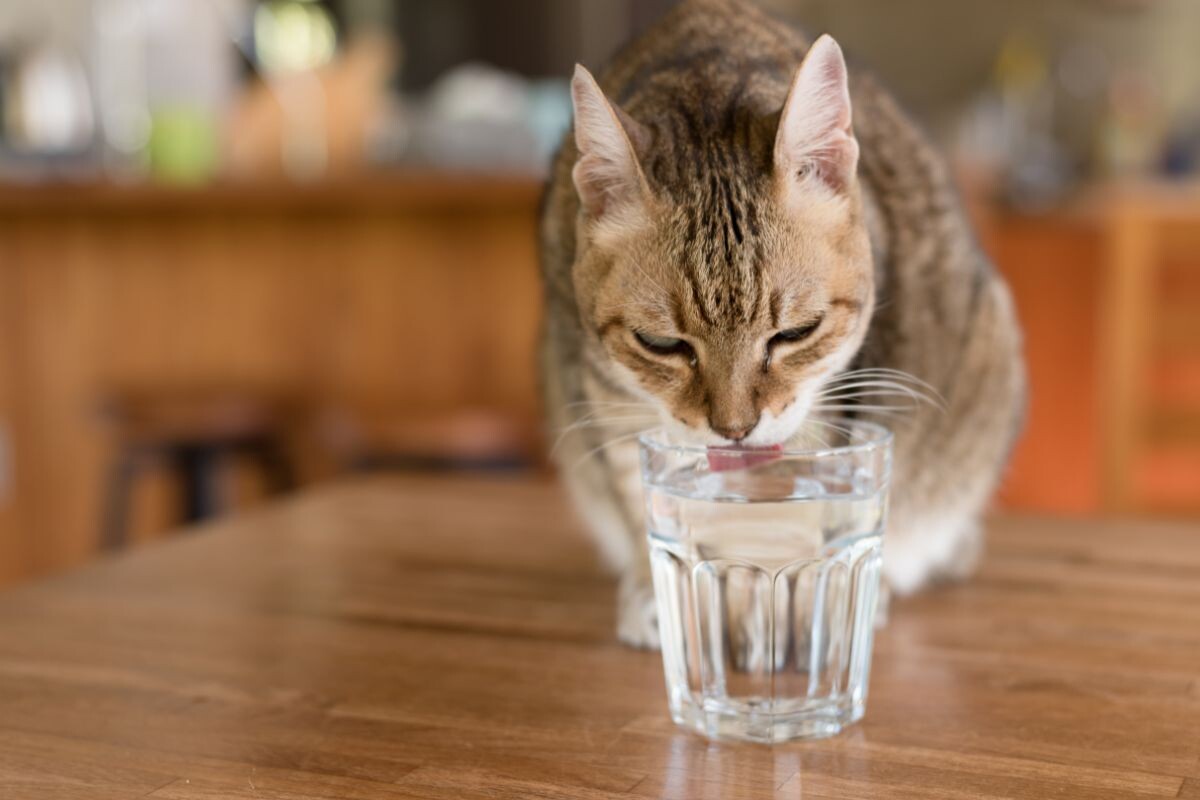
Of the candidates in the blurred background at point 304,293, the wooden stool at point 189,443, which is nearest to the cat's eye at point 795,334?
the blurred background at point 304,293

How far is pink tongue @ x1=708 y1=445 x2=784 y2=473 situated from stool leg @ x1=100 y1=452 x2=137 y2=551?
2.05m

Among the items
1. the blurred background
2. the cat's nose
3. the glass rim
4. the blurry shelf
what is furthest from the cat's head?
the blurry shelf

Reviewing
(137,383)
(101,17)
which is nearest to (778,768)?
(137,383)

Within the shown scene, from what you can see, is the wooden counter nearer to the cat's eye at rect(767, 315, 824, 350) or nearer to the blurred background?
the blurred background

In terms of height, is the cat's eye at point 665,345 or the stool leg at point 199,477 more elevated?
the cat's eye at point 665,345

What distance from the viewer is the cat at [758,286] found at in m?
0.90

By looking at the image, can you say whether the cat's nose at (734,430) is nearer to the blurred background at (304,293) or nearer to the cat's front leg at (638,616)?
the cat's front leg at (638,616)

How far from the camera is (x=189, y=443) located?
2.61 metres

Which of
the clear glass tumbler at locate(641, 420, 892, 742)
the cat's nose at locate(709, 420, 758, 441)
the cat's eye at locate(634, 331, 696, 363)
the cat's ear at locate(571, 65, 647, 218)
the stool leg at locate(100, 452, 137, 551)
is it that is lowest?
the stool leg at locate(100, 452, 137, 551)

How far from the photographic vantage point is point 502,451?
97.3 inches

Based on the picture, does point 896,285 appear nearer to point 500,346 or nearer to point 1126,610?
point 1126,610

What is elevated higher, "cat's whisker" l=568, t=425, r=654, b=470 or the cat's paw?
"cat's whisker" l=568, t=425, r=654, b=470

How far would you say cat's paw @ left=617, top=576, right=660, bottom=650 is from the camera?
949 millimetres

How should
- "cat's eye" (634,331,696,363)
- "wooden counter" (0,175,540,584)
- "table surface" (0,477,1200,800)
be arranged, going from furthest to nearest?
"wooden counter" (0,175,540,584) → "cat's eye" (634,331,696,363) → "table surface" (0,477,1200,800)
